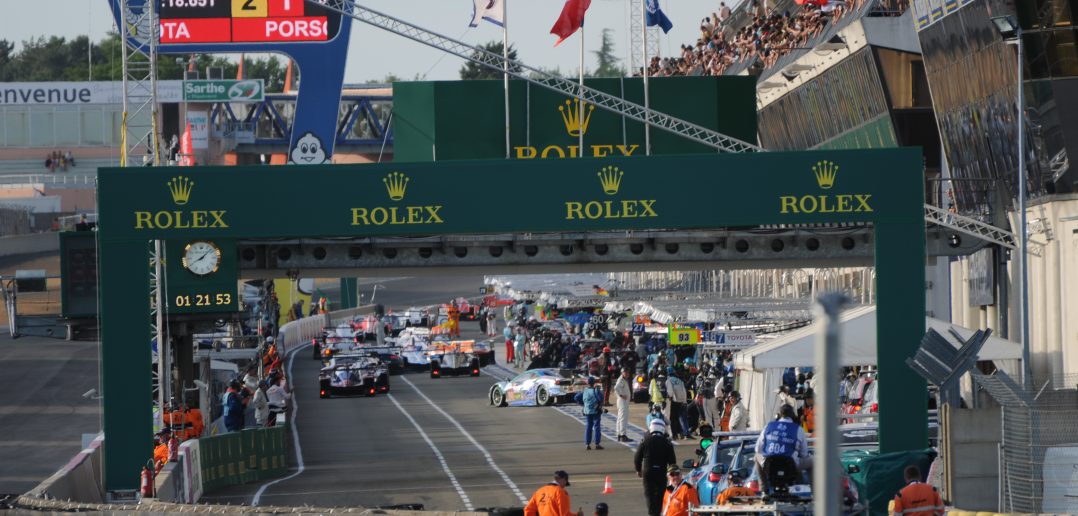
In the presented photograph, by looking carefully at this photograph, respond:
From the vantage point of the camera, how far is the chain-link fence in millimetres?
18406

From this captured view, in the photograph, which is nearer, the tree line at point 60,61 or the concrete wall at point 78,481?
the concrete wall at point 78,481

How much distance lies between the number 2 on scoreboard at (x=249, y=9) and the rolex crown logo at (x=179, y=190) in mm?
15864

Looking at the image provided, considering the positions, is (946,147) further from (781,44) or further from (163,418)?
(163,418)

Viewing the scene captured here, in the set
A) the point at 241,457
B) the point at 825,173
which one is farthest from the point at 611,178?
the point at 241,457

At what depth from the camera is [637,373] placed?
48344mm

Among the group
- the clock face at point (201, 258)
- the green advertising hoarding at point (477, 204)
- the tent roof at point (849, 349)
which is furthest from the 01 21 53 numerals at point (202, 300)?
the tent roof at point (849, 349)

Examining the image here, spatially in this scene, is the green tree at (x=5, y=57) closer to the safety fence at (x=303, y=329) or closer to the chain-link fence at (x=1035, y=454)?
the safety fence at (x=303, y=329)

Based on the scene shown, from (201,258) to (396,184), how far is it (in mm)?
5455

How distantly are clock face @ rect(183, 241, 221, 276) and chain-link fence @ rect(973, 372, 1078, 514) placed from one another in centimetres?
1431

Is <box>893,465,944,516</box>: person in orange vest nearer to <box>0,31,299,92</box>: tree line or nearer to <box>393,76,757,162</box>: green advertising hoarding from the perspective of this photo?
<box>393,76,757,162</box>: green advertising hoarding

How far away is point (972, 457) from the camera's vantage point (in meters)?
20.0

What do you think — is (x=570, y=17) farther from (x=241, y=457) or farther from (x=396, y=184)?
(x=241, y=457)

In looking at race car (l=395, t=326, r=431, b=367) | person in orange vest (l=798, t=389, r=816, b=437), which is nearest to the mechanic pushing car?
person in orange vest (l=798, t=389, r=816, b=437)

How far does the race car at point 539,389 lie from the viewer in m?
45.2
